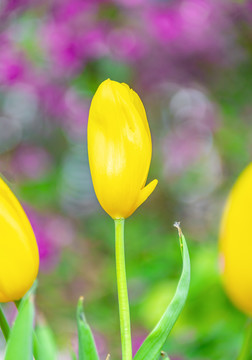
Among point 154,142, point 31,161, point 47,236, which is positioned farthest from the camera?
point 154,142

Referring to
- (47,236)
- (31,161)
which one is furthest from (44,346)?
(31,161)

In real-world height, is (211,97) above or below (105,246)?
above

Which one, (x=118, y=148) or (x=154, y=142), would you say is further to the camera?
(x=154, y=142)

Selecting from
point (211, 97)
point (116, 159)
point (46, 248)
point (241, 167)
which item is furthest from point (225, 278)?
point (211, 97)

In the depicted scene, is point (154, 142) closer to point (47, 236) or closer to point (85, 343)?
point (47, 236)

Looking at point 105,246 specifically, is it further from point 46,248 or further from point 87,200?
point 46,248

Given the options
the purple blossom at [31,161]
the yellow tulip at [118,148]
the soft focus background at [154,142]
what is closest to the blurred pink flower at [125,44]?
the soft focus background at [154,142]

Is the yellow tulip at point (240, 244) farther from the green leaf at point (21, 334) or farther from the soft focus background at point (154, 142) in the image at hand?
the soft focus background at point (154, 142)
